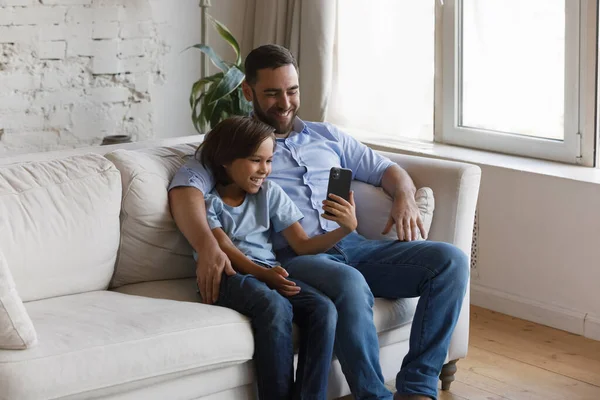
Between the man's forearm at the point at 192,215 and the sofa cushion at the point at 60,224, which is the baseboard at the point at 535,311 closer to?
the man's forearm at the point at 192,215

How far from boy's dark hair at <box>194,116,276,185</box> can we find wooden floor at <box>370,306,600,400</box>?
98 centimetres

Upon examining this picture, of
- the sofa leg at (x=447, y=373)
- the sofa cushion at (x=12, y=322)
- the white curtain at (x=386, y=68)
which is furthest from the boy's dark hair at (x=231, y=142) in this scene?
the white curtain at (x=386, y=68)

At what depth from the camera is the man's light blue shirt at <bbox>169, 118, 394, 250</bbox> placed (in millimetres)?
2658

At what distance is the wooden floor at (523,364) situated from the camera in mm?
2807

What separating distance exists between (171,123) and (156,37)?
416 millimetres

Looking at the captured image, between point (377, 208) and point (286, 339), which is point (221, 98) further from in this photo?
point (286, 339)

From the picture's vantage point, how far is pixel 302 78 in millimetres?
4246

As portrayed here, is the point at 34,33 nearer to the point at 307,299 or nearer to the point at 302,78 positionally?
the point at 302,78

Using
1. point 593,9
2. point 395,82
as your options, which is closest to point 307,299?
point 593,9

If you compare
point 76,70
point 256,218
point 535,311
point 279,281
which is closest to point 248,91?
point 256,218

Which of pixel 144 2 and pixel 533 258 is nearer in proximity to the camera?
pixel 533 258

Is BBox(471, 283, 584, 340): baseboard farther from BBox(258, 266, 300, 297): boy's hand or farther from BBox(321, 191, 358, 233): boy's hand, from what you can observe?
BBox(258, 266, 300, 297): boy's hand

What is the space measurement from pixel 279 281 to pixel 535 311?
144 centimetres

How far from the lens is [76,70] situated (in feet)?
12.8
